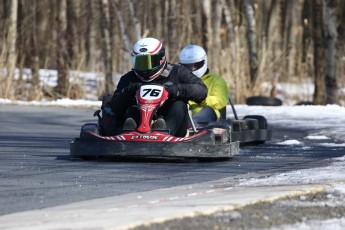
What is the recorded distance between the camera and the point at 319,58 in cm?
3000

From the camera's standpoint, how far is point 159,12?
49344 millimetres

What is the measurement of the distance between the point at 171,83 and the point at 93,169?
2103 mm

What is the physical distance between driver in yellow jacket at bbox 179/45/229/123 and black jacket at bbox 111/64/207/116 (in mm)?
963

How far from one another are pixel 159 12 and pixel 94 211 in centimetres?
4162

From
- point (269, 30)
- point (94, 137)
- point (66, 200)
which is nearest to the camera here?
point (66, 200)

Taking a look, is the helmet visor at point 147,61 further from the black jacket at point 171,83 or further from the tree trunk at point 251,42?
the tree trunk at point 251,42

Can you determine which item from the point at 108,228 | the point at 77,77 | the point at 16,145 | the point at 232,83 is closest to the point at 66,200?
the point at 108,228

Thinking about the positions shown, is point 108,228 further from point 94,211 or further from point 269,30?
point 269,30

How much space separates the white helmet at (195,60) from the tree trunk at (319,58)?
12.0 metres

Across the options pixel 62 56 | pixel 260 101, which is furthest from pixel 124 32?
pixel 260 101

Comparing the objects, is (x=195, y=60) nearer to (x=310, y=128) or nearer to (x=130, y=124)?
(x=130, y=124)

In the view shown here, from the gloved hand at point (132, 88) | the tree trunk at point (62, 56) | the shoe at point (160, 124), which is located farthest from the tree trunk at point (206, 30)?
the shoe at point (160, 124)

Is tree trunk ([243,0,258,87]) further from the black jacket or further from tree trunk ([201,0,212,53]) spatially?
the black jacket

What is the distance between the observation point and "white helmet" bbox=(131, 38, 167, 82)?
13.9 m
